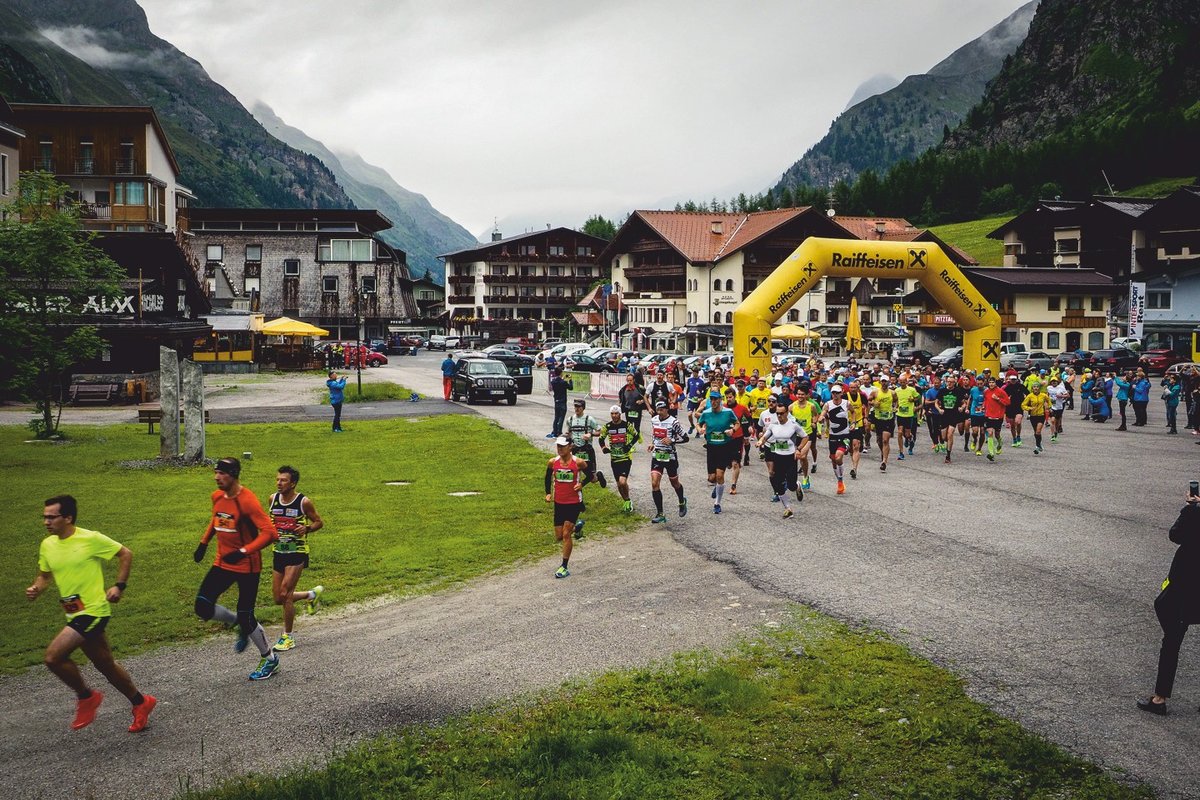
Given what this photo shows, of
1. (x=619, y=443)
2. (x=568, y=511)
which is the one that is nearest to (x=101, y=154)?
(x=619, y=443)

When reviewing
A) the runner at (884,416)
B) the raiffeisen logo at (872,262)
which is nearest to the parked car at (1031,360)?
the raiffeisen logo at (872,262)

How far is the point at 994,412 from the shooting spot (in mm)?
23562

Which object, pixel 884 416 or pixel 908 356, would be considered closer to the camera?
pixel 884 416

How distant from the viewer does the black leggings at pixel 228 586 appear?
29.5 ft

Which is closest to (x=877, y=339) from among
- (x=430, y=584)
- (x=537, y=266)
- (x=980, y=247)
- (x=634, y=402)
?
(x=980, y=247)

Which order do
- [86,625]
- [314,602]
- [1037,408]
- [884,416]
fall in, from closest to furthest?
[86,625]
[314,602]
[884,416]
[1037,408]

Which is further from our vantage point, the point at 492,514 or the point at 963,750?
the point at 492,514

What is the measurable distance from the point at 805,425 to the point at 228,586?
44.1 feet

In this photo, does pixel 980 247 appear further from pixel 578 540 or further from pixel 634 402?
pixel 578 540

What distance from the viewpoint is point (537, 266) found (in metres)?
117

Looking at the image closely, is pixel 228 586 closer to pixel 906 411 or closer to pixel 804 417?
pixel 804 417

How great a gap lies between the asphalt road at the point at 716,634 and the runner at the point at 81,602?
9.7 inches

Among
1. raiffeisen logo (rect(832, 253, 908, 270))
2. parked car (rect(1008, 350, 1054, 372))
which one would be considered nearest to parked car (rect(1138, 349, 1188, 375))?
parked car (rect(1008, 350, 1054, 372))

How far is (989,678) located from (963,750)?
1695mm
